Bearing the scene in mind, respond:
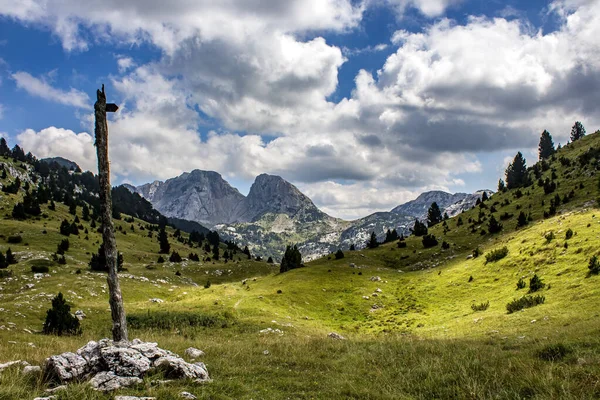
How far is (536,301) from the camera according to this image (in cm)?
2861

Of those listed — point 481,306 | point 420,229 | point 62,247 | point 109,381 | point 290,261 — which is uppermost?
point 62,247

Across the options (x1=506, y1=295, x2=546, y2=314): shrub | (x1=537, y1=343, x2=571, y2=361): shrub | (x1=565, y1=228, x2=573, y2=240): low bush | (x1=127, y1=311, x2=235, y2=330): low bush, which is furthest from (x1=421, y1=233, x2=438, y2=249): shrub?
(x1=537, y1=343, x2=571, y2=361): shrub

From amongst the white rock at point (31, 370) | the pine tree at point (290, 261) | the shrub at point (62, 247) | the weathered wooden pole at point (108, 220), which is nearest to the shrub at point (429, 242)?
the pine tree at point (290, 261)

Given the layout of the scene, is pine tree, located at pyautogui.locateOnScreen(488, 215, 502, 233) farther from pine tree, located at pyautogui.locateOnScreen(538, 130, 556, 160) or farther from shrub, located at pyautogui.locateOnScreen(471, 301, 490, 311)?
pine tree, located at pyautogui.locateOnScreen(538, 130, 556, 160)

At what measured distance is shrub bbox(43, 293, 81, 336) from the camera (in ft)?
85.4

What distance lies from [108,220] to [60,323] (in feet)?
55.5

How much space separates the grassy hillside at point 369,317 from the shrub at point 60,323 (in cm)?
156

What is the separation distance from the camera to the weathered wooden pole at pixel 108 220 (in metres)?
15.2

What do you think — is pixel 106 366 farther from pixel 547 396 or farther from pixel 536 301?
pixel 536 301

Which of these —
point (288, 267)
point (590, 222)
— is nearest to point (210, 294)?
A: point (288, 267)

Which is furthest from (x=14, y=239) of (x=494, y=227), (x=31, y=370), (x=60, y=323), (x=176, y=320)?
(x=494, y=227)

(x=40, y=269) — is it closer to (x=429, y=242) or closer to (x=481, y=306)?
(x=481, y=306)

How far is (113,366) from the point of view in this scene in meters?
10.6

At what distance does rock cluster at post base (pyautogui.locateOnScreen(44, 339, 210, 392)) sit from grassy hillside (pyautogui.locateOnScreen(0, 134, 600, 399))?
2.10 feet
